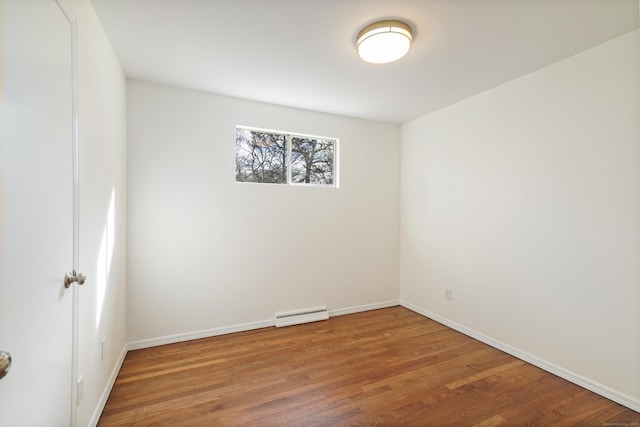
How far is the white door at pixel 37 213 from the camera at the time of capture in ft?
2.78

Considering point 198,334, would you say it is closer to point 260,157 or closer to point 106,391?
point 106,391

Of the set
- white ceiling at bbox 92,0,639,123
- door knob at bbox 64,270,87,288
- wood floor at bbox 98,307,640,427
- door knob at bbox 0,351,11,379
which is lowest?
wood floor at bbox 98,307,640,427

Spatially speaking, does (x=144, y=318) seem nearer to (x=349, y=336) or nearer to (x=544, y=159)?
(x=349, y=336)

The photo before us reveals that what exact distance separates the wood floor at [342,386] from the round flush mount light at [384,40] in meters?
2.41

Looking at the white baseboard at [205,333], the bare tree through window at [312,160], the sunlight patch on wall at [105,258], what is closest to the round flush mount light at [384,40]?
the bare tree through window at [312,160]

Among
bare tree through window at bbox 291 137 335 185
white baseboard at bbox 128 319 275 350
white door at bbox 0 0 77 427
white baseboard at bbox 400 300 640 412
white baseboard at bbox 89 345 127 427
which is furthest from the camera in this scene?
bare tree through window at bbox 291 137 335 185

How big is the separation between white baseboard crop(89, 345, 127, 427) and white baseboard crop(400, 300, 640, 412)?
3168 millimetres

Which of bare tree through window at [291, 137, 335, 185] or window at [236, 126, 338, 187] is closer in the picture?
window at [236, 126, 338, 187]

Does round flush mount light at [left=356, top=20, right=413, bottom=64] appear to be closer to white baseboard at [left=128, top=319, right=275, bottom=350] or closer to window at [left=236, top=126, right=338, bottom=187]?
window at [left=236, top=126, right=338, bottom=187]

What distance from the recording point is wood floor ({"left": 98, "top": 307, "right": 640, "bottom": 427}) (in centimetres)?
172

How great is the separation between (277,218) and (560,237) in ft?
8.52

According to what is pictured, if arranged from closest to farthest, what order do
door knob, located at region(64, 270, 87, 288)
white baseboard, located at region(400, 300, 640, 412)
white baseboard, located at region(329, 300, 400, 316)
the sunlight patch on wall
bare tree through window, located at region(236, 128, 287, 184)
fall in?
door knob, located at region(64, 270, 87, 288), the sunlight patch on wall, white baseboard, located at region(400, 300, 640, 412), bare tree through window, located at region(236, 128, 287, 184), white baseboard, located at region(329, 300, 400, 316)

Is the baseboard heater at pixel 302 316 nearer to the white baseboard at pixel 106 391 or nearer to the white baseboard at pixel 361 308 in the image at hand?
the white baseboard at pixel 361 308

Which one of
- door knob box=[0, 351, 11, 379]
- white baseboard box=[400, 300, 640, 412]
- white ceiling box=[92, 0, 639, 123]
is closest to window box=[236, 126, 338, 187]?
white ceiling box=[92, 0, 639, 123]
